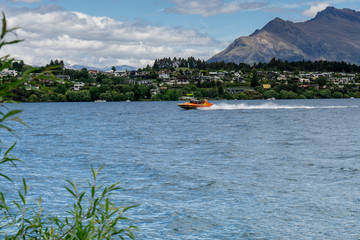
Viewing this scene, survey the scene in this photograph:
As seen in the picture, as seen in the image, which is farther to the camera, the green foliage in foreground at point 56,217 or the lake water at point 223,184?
the lake water at point 223,184

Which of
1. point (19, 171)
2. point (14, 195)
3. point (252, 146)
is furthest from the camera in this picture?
point (252, 146)

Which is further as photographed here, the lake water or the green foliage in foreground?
the lake water

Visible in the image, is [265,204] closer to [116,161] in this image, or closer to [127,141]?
[116,161]

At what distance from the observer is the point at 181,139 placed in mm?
52594

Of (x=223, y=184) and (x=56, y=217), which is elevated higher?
(x=56, y=217)

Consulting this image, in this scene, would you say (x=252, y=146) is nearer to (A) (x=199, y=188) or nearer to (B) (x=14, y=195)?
(A) (x=199, y=188)

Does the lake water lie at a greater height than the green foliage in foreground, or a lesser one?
lesser

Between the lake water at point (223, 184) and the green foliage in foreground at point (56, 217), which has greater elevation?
the green foliage in foreground at point (56, 217)

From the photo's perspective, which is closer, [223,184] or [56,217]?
[56,217]

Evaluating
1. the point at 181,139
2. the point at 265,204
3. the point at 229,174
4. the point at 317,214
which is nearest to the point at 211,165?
the point at 229,174

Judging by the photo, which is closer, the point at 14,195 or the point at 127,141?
the point at 14,195

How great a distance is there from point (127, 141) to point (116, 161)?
57.6 ft

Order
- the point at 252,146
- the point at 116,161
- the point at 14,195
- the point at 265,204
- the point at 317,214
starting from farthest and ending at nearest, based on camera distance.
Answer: the point at 252,146 < the point at 116,161 < the point at 14,195 < the point at 265,204 < the point at 317,214

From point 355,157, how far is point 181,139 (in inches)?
904
